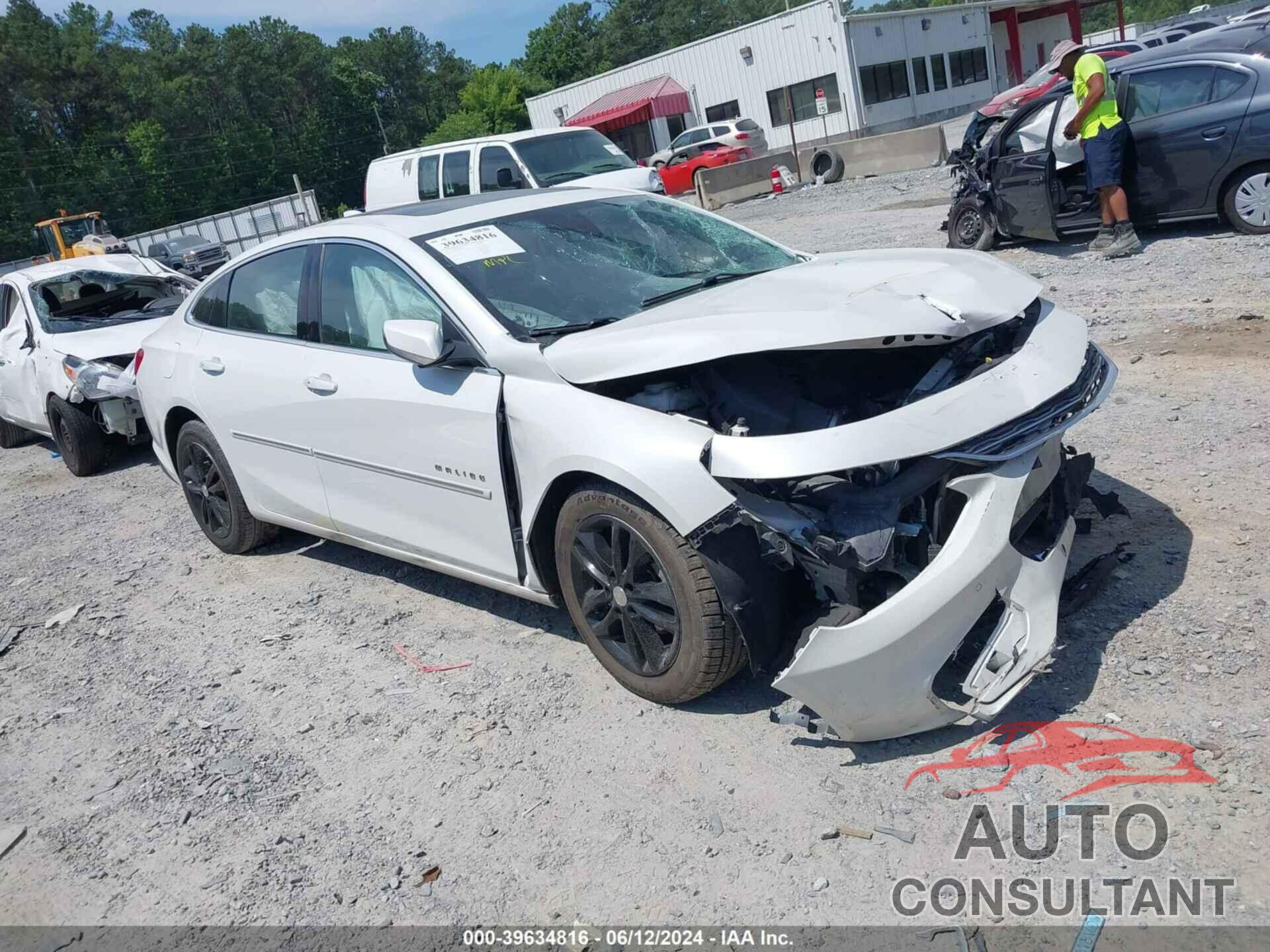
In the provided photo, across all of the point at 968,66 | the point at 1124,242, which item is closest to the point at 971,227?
the point at 1124,242

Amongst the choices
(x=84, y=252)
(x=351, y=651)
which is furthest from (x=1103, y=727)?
(x=84, y=252)

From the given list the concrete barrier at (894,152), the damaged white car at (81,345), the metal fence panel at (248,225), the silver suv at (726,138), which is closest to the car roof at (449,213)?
the damaged white car at (81,345)

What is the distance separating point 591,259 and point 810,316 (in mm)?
1275

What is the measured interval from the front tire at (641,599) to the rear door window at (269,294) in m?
2.11

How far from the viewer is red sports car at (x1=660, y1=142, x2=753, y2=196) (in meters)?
26.9

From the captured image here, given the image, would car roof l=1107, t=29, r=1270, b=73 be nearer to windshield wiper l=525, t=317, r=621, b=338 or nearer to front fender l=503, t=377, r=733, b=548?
windshield wiper l=525, t=317, r=621, b=338

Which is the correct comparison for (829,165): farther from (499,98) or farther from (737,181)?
(499,98)

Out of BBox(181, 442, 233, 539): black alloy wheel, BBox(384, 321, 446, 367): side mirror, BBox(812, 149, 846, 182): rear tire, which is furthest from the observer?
BBox(812, 149, 846, 182): rear tire

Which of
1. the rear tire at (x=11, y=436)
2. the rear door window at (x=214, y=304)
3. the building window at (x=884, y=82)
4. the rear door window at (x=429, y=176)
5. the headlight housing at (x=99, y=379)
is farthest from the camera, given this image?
the building window at (x=884, y=82)

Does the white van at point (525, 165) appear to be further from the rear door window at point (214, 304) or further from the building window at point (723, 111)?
the building window at point (723, 111)

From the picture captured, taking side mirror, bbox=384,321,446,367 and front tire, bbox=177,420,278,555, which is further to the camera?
front tire, bbox=177,420,278,555

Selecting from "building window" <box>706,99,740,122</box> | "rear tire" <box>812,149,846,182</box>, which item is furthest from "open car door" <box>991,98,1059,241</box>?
"building window" <box>706,99,740,122</box>

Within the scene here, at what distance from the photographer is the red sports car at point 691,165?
26891 mm

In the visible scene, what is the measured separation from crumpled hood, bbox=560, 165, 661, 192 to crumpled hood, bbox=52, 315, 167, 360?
6.28 m
